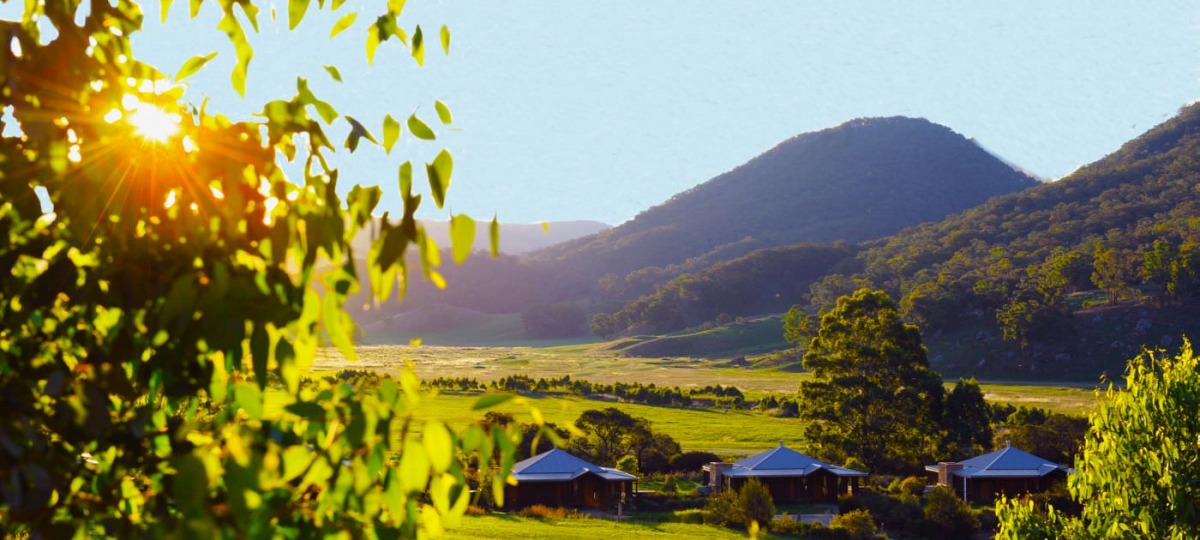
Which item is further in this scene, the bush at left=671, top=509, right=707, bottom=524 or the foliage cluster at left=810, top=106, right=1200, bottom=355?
the foliage cluster at left=810, top=106, right=1200, bottom=355

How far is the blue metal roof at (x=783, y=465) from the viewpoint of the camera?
138ft

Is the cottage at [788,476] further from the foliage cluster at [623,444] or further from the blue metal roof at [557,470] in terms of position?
the foliage cluster at [623,444]

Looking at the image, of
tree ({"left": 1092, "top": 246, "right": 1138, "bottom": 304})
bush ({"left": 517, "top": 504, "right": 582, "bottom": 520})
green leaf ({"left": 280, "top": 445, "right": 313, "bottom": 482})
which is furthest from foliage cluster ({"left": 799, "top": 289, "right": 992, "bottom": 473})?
tree ({"left": 1092, "top": 246, "right": 1138, "bottom": 304})

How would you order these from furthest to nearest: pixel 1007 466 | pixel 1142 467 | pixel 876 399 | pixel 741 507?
pixel 876 399 → pixel 1007 466 → pixel 741 507 → pixel 1142 467

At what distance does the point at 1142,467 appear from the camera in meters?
12.9

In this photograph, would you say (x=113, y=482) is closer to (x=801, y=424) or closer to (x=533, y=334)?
(x=801, y=424)

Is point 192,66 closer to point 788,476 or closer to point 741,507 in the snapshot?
point 741,507

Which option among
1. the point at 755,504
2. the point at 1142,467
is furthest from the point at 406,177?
the point at 755,504

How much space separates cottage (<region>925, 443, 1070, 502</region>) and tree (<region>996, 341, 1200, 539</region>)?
29.7 metres

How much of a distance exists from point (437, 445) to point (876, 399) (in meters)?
49.8

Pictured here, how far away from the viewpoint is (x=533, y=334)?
171 meters

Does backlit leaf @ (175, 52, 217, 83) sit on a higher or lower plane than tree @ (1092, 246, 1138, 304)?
lower

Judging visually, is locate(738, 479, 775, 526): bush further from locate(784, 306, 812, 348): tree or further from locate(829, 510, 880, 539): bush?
locate(784, 306, 812, 348): tree

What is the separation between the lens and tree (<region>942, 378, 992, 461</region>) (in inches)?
1935
